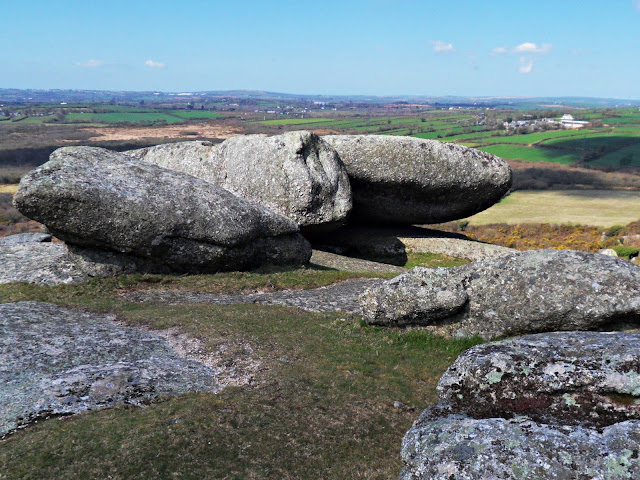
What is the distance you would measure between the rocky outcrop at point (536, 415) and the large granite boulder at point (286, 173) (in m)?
21.4

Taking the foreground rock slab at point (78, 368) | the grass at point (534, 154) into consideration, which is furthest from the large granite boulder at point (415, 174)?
the grass at point (534, 154)

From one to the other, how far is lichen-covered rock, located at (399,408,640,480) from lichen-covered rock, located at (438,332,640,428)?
0.60 metres

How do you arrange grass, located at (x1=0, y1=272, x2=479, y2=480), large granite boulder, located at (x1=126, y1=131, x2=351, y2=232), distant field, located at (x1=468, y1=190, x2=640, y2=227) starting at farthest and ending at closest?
1. distant field, located at (x1=468, y1=190, x2=640, y2=227)
2. large granite boulder, located at (x1=126, y1=131, x2=351, y2=232)
3. grass, located at (x1=0, y1=272, x2=479, y2=480)

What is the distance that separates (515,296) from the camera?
46.6 feet

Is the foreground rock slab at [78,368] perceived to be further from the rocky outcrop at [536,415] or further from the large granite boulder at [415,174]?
the large granite boulder at [415,174]

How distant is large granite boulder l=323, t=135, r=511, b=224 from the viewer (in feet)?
111

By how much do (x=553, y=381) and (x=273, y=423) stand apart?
514 cm

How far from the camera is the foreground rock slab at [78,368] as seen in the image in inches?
394

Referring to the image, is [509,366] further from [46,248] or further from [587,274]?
[46,248]

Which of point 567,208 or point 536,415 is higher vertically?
point 536,415

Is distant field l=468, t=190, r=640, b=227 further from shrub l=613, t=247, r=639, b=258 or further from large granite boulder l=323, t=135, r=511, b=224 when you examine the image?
large granite boulder l=323, t=135, r=511, b=224

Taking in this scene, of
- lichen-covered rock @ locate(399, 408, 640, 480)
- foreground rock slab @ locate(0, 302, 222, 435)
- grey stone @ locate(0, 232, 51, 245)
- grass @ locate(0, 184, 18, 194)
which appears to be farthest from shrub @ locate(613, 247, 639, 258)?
grass @ locate(0, 184, 18, 194)

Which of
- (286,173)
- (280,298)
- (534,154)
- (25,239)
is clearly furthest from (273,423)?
(534,154)

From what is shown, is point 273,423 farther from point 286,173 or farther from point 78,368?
point 286,173
